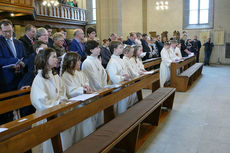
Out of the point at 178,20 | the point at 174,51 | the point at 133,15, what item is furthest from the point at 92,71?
the point at 133,15

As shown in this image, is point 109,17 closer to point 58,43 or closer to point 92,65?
point 58,43

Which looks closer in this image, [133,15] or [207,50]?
[207,50]

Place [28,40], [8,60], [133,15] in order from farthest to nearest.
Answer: [133,15]
[28,40]
[8,60]

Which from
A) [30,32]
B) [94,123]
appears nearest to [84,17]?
[30,32]

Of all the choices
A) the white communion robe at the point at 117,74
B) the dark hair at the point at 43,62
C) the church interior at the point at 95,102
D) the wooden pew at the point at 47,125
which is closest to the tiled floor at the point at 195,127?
the church interior at the point at 95,102

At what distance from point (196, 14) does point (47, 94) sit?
15.5 metres

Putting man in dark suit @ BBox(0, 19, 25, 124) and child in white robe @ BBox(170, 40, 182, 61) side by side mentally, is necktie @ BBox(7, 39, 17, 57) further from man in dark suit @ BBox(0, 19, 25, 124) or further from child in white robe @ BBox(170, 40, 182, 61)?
child in white robe @ BBox(170, 40, 182, 61)

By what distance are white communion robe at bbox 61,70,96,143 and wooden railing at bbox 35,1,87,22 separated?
10.3m

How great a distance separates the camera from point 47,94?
3.14 metres

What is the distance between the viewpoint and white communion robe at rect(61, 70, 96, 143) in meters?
3.40

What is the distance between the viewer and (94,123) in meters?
3.93

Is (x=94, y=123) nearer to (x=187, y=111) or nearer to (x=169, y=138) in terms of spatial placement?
(x=169, y=138)

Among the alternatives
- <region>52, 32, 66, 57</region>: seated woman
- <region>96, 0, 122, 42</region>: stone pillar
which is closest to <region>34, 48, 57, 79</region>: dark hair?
<region>52, 32, 66, 57</region>: seated woman

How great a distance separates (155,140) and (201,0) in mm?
14865
